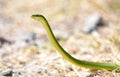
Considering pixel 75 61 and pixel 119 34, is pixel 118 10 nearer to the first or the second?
pixel 119 34

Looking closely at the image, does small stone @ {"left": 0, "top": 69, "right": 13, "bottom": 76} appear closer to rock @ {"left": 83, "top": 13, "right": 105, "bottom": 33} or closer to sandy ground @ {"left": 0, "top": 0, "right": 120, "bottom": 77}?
sandy ground @ {"left": 0, "top": 0, "right": 120, "bottom": 77}

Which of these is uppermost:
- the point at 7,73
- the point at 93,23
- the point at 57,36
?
the point at 93,23

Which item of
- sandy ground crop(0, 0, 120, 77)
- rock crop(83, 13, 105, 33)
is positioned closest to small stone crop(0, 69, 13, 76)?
sandy ground crop(0, 0, 120, 77)

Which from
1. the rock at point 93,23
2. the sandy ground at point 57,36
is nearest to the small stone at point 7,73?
the sandy ground at point 57,36

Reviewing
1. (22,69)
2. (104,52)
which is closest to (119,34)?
(104,52)

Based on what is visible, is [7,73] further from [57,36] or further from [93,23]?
[93,23]

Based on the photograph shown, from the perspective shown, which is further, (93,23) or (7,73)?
(93,23)

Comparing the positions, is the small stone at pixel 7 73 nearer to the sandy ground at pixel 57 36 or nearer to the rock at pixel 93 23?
the sandy ground at pixel 57 36

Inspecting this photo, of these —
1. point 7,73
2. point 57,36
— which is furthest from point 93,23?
point 7,73
